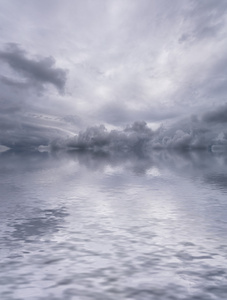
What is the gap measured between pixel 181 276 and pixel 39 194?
30699mm

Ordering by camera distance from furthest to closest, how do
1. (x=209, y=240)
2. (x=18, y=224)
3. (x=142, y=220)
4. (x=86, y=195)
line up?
(x=86, y=195) < (x=142, y=220) < (x=18, y=224) < (x=209, y=240)

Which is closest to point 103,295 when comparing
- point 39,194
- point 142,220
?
point 142,220

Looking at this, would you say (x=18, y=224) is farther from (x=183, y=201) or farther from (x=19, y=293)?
(x=183, y=201)

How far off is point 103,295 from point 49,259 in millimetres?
5619

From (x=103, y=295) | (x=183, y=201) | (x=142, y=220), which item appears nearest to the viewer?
(x=103, y=295)

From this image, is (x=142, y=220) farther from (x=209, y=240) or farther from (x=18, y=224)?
(x=18, y=224)

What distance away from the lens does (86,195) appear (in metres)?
39.6

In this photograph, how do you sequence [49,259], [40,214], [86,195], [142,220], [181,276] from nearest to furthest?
[181,276] < [49,259] < [142,220] < [40,214] < [86,195]

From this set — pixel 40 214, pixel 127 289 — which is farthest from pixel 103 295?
pixel 40 214

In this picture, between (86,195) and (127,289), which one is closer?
(127,289)

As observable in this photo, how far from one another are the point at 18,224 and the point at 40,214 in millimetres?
4050

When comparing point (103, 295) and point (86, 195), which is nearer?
point (103, 295)

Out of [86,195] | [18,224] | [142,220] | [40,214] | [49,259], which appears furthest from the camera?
[86,195]

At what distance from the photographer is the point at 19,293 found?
12.6m
